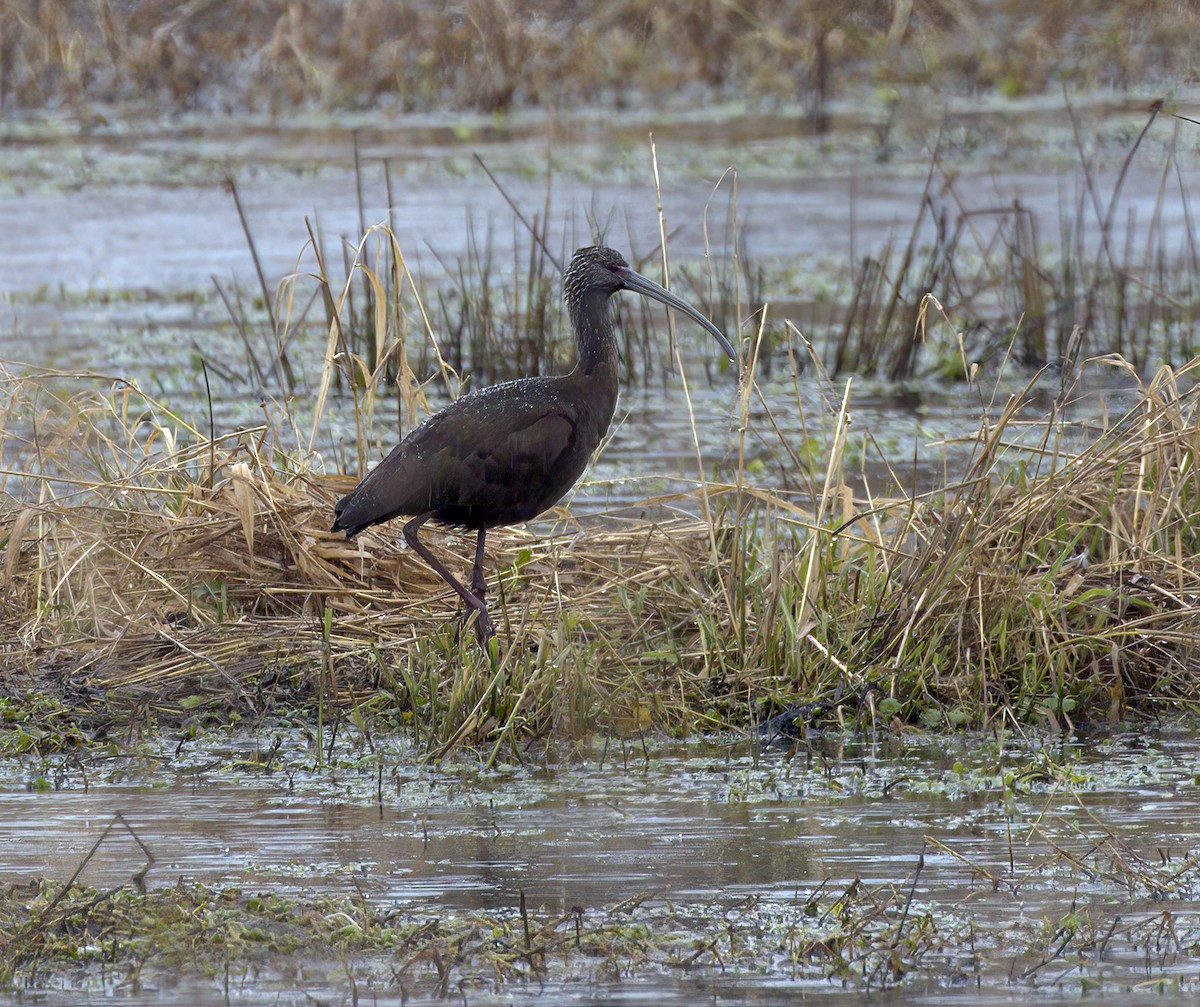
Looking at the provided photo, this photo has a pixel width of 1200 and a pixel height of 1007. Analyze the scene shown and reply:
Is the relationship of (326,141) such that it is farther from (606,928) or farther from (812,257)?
(606,928)

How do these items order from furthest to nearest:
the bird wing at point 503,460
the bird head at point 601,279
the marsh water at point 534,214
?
the marsh water at point 534,214, the bird head at point 601,279, the bird wing at point 503,460

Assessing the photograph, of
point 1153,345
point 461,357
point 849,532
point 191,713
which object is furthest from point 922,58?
point 191,713

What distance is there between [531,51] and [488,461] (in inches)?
702

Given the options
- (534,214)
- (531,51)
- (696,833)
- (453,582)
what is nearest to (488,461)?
(453,582)

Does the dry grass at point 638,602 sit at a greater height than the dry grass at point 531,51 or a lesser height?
lesser

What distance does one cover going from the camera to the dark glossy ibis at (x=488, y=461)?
5637mm

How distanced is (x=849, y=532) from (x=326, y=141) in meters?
15.1

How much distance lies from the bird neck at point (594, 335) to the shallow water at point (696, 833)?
1221 mm

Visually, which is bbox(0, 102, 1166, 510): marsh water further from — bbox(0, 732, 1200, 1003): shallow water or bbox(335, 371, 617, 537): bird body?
bbox(0, 732, 1200, 1003): shallow water

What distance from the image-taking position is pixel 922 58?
77.4ft

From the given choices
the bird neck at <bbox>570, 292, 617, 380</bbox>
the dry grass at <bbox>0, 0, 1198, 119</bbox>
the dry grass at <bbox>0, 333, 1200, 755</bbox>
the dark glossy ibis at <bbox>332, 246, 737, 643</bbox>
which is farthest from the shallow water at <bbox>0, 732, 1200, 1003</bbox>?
the dry grass at <bbox>0, 0, 1198, 119</bbox>

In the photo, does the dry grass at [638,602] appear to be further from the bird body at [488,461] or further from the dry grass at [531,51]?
the dry grass at [531,51]

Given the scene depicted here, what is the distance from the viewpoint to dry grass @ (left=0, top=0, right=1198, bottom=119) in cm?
2270

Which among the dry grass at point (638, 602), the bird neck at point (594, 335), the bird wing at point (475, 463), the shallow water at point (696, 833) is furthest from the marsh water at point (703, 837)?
the bird wing at point (475, 463)
